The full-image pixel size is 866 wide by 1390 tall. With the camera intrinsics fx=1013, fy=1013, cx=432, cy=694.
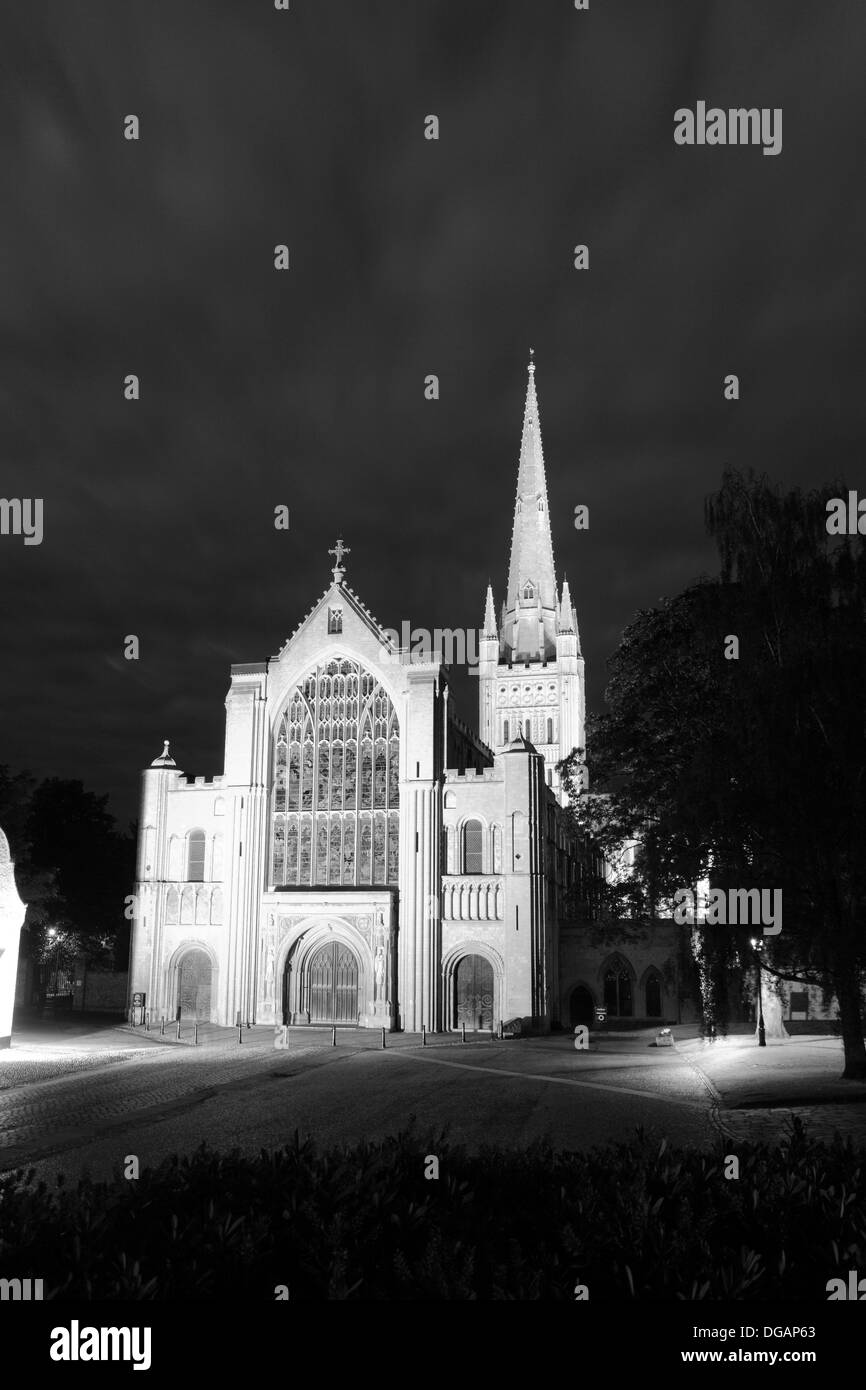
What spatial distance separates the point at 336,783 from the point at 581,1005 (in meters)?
14.9

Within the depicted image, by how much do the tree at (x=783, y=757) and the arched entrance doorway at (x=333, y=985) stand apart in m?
20.3

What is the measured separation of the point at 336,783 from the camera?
148ft

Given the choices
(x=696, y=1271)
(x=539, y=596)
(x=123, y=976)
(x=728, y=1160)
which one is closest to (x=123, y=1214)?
(x=696, y=1271)

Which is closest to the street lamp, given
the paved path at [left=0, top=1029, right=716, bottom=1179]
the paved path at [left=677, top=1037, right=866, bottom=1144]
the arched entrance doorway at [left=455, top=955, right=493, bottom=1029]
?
the paved path at [left=677, top=1037, right=866, bottom=1144]

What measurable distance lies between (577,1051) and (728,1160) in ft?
87.1

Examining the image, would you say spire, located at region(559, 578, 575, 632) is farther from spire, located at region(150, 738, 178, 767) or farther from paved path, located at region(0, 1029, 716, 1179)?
paved path, located at region(0, 1029, 716, 1179)

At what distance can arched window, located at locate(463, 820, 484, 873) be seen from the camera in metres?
43.2

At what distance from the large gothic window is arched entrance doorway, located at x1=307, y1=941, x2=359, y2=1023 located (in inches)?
119

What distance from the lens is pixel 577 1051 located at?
32.9 meters

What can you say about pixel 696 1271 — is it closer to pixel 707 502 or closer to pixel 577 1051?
pixel 707 502

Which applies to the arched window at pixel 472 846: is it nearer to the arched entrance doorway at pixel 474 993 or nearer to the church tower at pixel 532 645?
the arched entrance doorway at pixel 474 993

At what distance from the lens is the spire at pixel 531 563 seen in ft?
281

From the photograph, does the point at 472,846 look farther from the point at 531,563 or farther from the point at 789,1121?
the point at 531,563

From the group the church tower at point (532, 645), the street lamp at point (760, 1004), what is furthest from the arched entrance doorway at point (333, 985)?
the church tower at point (532, 645)
